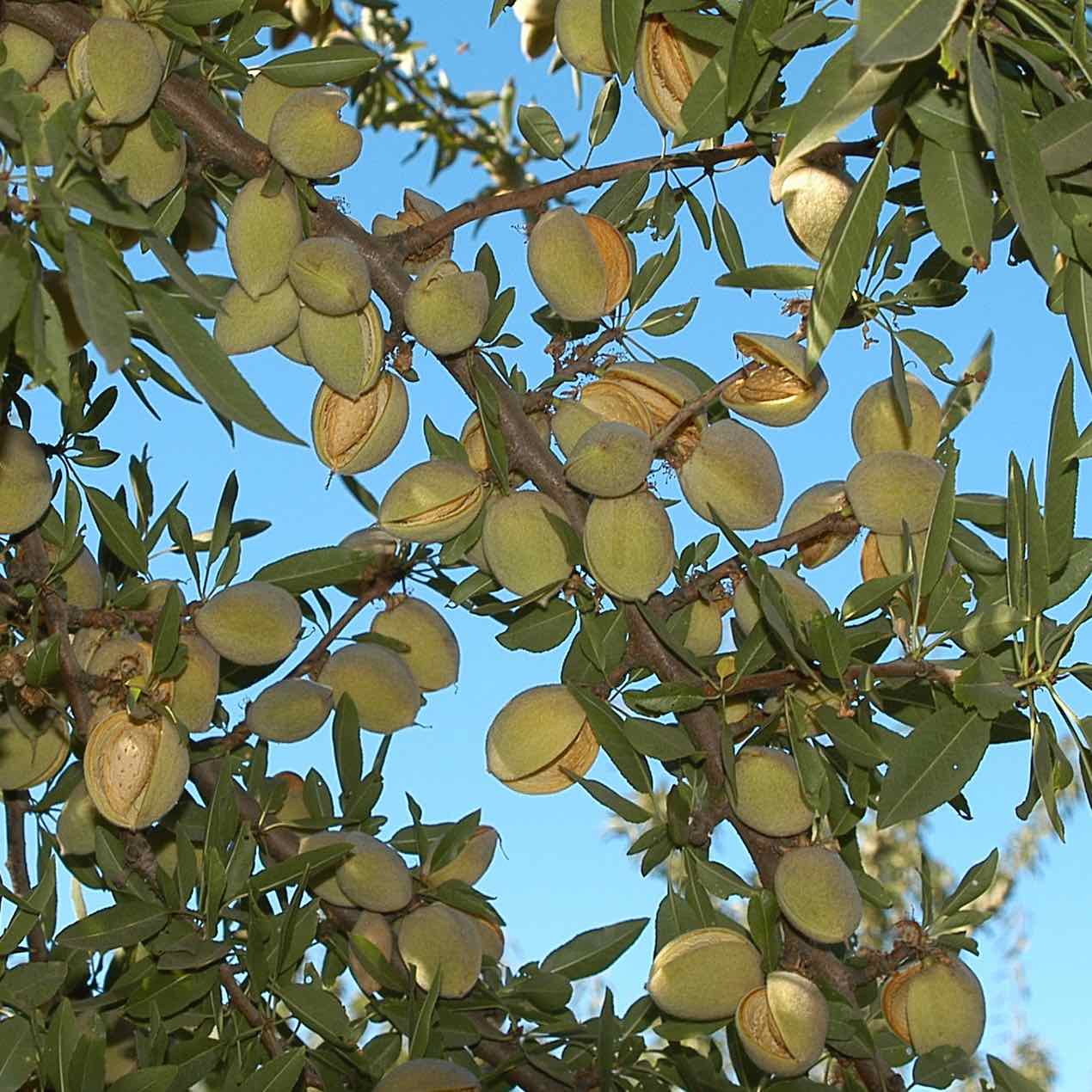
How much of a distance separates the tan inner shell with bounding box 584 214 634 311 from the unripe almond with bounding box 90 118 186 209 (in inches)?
15.8

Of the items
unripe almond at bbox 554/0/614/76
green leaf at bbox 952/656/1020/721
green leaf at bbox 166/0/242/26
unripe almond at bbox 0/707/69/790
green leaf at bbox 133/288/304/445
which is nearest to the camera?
green leaf at bbox 133/288/304/445

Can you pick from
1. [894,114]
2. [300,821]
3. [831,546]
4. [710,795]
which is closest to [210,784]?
[300,821]

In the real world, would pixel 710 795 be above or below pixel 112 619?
below

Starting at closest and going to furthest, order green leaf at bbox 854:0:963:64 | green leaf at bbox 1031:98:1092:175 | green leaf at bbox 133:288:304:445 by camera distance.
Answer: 1. green leaf at bbox 854:0:963:64
2. green leaf at bbox 133:288:304:445
3. green leaf at bbox 1031:98:1092:175

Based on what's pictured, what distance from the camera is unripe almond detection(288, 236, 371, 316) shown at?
1.28 metres

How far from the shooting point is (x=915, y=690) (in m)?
1.28

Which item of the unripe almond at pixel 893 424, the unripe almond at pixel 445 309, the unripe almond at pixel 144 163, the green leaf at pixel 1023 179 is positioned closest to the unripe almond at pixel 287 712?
the unripe almond at pixel 445 309

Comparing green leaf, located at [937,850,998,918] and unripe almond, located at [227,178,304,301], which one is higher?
unripe almond, located at [227,178,304,301]

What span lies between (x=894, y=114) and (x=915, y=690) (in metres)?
0.49

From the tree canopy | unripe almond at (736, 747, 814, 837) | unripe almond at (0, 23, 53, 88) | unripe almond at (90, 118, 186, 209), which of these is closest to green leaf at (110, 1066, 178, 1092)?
the tree canopy

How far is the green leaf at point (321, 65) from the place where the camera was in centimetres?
135

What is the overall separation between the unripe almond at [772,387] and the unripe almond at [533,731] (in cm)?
32

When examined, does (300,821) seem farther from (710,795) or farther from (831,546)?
(831,546)

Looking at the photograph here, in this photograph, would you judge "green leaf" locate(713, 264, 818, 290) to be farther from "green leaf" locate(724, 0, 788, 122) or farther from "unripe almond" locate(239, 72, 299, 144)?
"unripe almond" locate(239, 72, 299, 144)
